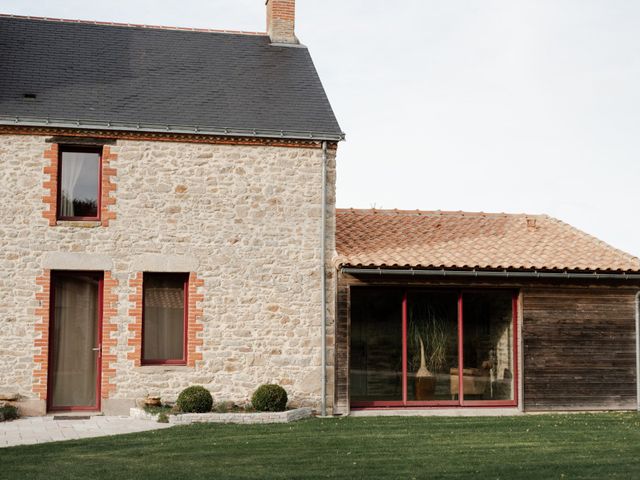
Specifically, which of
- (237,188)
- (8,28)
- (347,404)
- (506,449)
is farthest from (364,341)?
(8,28)

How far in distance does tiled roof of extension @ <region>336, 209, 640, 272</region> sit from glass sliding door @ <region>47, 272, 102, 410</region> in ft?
15.7

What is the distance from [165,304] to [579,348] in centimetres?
820

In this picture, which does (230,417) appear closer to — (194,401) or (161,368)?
(194,401)

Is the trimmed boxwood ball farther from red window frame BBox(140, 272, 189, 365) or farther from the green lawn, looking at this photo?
red window frame BBox(140, 272, 189, 365)

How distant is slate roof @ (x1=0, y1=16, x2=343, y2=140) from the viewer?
17.0m

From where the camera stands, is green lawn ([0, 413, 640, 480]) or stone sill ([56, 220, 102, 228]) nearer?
green lawn ([0, 413, 640, 480])

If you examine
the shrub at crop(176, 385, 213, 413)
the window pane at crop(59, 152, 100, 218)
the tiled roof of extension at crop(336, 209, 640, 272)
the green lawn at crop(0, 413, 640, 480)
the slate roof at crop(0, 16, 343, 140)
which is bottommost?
the green lawn at crop(0, 413, 640, 480)

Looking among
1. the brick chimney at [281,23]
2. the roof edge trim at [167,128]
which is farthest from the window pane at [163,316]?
the brick chimney at [281,23]

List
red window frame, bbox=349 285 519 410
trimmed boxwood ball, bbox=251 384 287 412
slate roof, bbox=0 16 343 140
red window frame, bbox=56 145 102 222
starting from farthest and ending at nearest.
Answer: red window frame, bbox=349 285 519 410 → slate roof, bbox=0 16 343 140 → red window frame, bbox=56 145 102 222 → trimmed boxwood ball, bbox=251 384 287 412

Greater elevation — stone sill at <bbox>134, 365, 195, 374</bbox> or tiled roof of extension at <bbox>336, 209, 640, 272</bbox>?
tiled roof of extension at <bbox>336, 209, 640, 272</bbox>

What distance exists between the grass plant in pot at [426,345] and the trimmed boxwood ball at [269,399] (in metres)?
2.87

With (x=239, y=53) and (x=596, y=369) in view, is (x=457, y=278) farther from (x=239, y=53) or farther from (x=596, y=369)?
(x=239, y=53)

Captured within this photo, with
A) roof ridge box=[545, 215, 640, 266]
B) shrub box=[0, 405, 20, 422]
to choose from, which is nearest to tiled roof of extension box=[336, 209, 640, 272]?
roof ridge box=[545, 215, 640, 266]

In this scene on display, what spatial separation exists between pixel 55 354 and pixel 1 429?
229 centimetres
